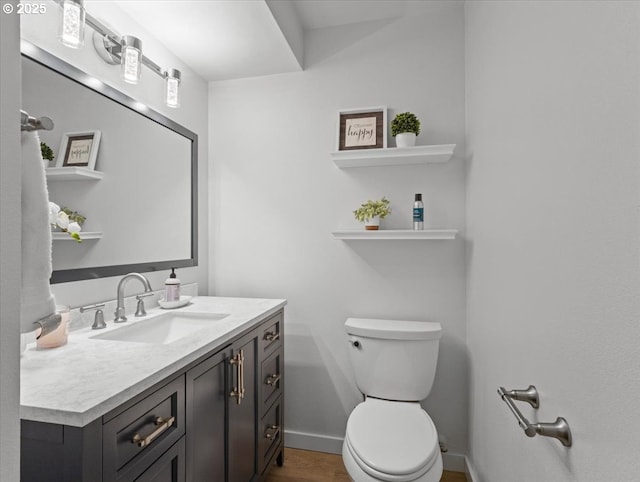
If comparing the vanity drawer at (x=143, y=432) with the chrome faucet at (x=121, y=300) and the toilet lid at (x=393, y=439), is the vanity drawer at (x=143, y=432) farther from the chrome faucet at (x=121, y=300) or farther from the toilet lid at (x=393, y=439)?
the toilet lid at (x=393, y=439)

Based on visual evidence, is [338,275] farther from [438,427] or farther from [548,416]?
[548,416]

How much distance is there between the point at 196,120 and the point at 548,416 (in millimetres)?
2263

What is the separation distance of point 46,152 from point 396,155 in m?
1.53

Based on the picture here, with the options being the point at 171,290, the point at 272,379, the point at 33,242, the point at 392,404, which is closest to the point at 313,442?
the point at 272,379

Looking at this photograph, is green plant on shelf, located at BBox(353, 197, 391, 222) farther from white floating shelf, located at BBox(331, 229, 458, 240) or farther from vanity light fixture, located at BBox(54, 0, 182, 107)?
vanity light fixture, located at BBox(54, 0, 182, 107)

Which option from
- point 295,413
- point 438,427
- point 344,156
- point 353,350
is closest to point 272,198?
point 344,156

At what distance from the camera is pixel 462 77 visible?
197 centimetres

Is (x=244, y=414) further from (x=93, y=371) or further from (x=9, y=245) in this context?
(x=9, y=245)

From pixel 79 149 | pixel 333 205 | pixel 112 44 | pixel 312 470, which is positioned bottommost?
pixel 312 470

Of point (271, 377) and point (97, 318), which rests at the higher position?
point (97, 318)

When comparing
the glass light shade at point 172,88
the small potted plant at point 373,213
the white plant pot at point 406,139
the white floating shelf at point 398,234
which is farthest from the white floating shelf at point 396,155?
the glass light shade at point 172,88

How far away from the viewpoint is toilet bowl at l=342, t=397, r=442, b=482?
50.4 inches

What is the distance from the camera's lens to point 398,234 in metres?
1.90

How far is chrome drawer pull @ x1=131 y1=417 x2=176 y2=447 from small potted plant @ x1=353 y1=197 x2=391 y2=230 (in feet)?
4.41
